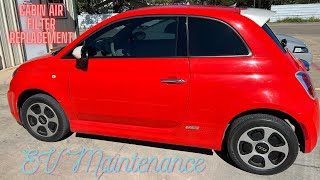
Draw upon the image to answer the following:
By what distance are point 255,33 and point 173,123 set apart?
4.00ft

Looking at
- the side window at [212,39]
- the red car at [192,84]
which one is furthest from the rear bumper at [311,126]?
the side window at [212,39]

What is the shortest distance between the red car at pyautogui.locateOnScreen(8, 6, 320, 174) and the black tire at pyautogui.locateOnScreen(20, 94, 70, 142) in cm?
3

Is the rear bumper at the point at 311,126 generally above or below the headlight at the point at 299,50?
below

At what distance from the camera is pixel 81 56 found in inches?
121

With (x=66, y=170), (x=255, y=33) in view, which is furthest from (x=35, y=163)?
(x=255, y=33)

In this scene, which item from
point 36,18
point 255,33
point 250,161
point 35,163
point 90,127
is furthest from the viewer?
point 36,18

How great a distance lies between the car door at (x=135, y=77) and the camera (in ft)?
9.31

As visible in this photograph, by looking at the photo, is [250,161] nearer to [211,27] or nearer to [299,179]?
[299,179]

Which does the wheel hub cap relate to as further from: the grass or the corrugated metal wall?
the grass

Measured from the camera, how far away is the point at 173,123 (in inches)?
117

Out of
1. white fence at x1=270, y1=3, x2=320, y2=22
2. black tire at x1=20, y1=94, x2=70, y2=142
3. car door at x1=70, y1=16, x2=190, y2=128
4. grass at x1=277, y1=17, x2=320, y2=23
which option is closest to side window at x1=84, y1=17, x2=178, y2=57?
car door at x1=70, y1=16, x2=190, y2=128

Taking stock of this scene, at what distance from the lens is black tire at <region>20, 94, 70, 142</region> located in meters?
3.41

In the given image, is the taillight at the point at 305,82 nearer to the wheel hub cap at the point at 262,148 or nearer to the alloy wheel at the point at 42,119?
the wheel hub cap at the point at 262,148

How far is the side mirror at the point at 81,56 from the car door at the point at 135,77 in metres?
0.05
